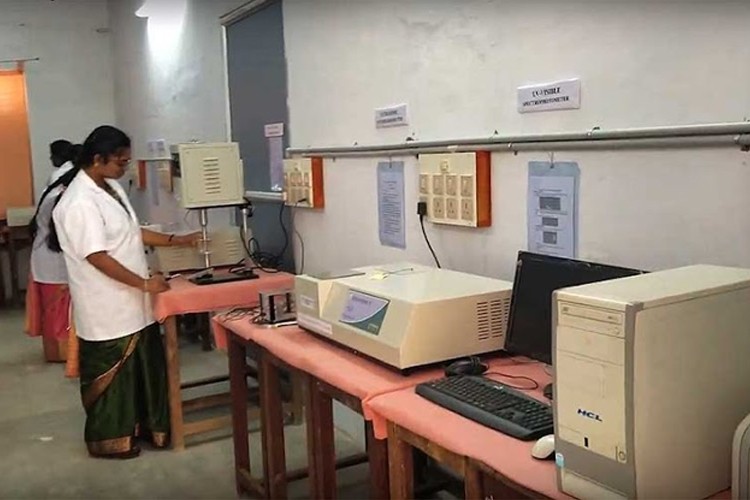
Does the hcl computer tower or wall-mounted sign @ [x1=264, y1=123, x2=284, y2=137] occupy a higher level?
wall-mounted sign @ [x1=264, y1=123, x2=284, y2=137]

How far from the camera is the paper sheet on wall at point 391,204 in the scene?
2.95 meters

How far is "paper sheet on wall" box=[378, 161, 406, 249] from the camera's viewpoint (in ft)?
9.69

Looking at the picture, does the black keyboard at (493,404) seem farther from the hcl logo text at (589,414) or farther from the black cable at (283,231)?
the black cable at (283,231)

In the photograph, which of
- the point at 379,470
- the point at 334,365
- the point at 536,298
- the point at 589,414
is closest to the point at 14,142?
the point at 334,365

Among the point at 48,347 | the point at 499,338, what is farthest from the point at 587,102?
the point at 48,347

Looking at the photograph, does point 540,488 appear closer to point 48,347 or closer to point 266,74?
point 266,74

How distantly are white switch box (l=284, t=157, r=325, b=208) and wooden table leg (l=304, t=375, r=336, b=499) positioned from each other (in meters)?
1.40

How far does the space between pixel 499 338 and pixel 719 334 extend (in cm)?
82

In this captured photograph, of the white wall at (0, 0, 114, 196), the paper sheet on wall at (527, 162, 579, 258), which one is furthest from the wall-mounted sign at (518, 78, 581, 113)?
the white wall at (0, 0, 114, 196)

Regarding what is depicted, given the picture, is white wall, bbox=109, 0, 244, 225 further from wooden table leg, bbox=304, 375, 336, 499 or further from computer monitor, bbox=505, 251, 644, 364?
computer monitor, bbox=505, 251, 644, 364

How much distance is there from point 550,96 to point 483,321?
25.9 inches

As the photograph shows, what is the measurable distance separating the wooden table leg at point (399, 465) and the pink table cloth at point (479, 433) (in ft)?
0.13

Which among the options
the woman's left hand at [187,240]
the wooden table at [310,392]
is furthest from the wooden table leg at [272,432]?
the woman's left hand at [187,240]

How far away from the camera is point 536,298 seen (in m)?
1.97
